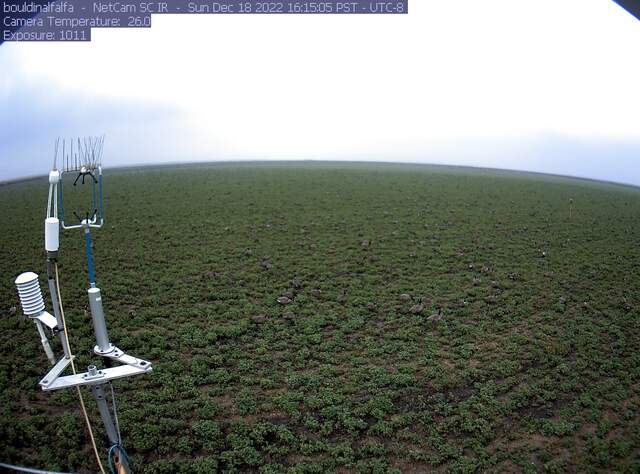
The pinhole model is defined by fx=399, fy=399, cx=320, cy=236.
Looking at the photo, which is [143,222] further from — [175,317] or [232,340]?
[232,340]

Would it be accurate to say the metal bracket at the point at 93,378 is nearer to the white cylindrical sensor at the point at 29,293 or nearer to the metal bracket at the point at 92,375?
the metal bracket at the point at 92,375

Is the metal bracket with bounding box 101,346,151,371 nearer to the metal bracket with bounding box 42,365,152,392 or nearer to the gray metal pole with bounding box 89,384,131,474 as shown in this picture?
the metal bracket with bounding box 42,365,152,392

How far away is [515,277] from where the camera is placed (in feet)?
39.1

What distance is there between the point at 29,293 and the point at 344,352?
559cm

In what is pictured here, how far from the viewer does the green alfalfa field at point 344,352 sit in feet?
17.5

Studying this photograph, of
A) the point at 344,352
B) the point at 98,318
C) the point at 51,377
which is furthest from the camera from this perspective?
the point at 344,352

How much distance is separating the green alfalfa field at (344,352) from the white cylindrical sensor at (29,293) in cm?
277

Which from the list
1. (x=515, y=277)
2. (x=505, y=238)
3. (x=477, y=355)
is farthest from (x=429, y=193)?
(x=477, y=355)

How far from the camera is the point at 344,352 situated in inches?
305

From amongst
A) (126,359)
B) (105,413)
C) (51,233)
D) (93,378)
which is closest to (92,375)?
(93,378)

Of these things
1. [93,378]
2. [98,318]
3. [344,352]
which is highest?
[98,318]

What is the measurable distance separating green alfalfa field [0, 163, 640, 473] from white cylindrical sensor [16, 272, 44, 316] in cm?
277

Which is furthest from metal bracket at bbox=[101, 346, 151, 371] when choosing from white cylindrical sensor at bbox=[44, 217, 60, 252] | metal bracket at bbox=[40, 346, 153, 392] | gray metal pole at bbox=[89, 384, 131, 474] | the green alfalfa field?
the green alfalfa field

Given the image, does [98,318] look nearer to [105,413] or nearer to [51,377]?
[51,377]
